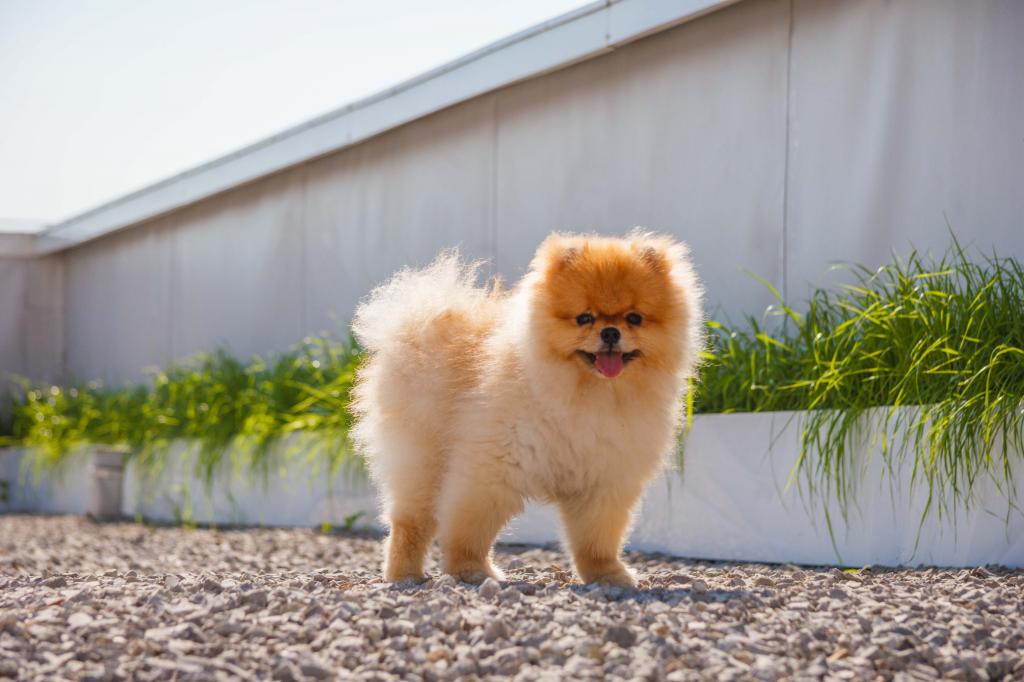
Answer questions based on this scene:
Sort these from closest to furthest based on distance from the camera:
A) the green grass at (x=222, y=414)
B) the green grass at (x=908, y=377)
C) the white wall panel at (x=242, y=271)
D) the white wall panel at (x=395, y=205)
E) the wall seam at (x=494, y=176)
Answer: the green grass at (x=908, y=377), the green grass at (x=222, y=414), the wall seam at (x=494, y=176), the white wall panel at (x=395, y=205), the white wall panel at (x=242, y=271)

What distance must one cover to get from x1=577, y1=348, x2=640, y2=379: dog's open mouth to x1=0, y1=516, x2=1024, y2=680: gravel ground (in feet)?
2.20

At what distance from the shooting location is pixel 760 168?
654cm

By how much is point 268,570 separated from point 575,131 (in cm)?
379

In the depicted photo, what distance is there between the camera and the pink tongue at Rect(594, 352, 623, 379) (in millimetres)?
3457

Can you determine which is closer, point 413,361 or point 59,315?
point 413,361

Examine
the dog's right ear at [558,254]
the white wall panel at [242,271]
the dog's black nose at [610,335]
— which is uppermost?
the white wall panel at [242,271]

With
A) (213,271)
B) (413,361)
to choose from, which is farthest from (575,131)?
(213,271)

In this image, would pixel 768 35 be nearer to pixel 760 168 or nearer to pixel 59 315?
pixel 760 168

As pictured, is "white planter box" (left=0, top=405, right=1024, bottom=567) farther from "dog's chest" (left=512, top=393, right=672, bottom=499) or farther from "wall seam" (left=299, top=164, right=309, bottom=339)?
"wall seam" (left=299, top=164, right=309, bottom=339)

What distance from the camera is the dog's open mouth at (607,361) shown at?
11.3 feet

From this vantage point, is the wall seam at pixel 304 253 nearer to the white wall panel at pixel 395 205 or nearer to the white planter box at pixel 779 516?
the white wall panel at pixel 395 205

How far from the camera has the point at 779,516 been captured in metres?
5.26

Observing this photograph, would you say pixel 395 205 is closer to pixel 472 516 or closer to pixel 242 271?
pixel 242 271

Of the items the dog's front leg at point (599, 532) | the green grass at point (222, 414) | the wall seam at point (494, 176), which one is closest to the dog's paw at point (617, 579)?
the dog's front leg at point (599, 532)
